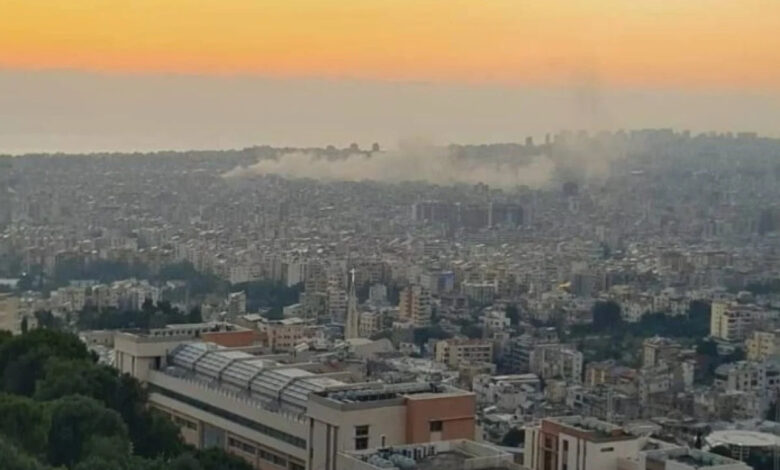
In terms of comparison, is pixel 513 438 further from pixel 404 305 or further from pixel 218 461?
pixel 404 305

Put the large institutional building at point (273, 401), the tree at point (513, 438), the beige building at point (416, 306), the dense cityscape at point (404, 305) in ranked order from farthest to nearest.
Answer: the beige building at point (416, 306), the tree at point (513, 438), the dense cityscape at point (404, 305), the large institutional building at point (273, 401)

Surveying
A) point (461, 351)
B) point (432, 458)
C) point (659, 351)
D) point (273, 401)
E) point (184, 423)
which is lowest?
point (461, 351)

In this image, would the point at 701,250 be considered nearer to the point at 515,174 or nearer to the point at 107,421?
the point at 515,174

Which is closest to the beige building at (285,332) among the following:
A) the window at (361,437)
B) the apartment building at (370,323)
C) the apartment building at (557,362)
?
the apartment building at (370,323)

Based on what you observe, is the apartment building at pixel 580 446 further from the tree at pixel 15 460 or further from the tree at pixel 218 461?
the tree at pixel 15 460

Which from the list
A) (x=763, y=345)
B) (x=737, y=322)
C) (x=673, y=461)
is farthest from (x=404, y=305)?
(x=673, y=461)

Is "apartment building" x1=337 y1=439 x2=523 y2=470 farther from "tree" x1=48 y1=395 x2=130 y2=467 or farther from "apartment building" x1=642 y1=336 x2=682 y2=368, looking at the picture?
"apartment building" x1=642 y1=336 x2=682 y2=368

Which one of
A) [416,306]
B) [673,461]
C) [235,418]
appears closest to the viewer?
[673,461]
